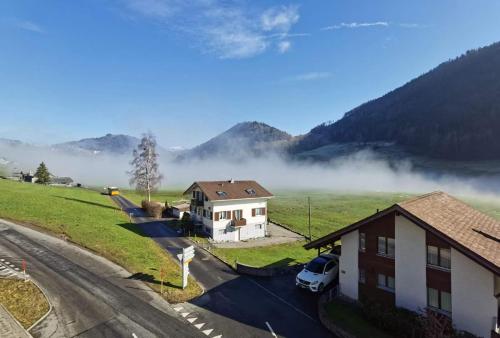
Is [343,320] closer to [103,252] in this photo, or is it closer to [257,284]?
[257,284]

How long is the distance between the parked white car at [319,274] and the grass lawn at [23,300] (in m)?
21.5

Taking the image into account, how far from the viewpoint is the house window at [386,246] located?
26.2m

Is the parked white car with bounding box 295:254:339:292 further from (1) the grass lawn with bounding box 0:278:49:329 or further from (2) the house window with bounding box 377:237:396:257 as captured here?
(1) the grass lawn with bounding box 0:278:49:329

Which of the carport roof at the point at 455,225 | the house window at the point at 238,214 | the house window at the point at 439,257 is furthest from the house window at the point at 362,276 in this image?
the house window at the point at 238,214

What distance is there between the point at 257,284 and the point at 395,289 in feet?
44.0

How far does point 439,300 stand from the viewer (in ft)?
77.5

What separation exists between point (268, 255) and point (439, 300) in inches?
1002

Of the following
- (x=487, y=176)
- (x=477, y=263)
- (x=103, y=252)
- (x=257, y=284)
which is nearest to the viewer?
(x=477, y=263)

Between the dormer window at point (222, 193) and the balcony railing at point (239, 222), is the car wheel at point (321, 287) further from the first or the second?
the dormer window at point (222, 193)

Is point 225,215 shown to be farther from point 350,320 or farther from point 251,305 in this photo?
point 350,320

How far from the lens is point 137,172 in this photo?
81125 mm

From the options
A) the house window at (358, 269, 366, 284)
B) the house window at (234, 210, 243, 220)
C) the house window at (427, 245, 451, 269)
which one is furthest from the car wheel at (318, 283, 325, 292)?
the house window at (234, 210, 243, 220)

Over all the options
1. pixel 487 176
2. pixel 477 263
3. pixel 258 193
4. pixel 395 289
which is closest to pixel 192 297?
pixel 395 289

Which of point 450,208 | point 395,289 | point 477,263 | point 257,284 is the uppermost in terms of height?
point 450,208
